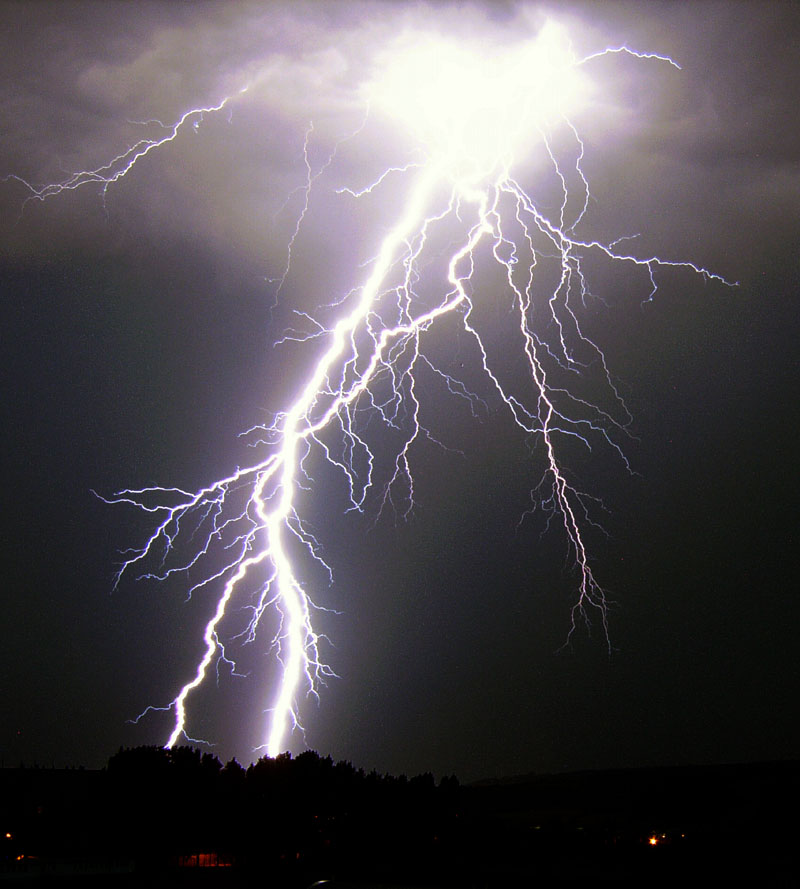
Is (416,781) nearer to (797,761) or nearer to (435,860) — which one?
(435,860)

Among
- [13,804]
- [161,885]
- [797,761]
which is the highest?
[797,761]

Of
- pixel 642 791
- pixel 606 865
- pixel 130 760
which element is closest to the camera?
pixel 606 865

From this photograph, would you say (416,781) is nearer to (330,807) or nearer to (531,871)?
(330,807)

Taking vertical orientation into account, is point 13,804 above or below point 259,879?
above

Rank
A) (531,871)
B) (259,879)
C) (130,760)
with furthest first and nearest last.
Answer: (130,760)
(531,871)
(259,879)

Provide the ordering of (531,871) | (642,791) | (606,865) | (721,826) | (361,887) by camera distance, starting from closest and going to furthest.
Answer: (361,887) < (531,871) < (606,865) < (721,826) < (642,791)

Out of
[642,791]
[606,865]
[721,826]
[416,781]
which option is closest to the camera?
[606,865]

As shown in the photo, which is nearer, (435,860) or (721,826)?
(435,860)

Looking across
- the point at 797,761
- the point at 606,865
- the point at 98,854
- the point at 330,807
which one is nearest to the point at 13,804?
the point at 98,854

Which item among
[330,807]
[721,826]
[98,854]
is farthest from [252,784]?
[721,826]
